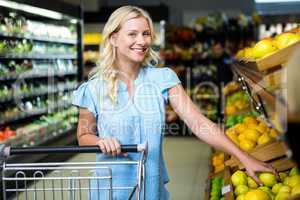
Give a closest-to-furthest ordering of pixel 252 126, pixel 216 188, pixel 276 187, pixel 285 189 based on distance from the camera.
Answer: pixel 285 189 < pixel 276 187 < pixel 216 188 < pixel 252 126

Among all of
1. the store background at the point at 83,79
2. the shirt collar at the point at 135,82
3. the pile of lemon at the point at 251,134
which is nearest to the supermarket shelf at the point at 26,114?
the store background at the point at 83,79

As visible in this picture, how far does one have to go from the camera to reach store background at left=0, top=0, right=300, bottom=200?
210 inches

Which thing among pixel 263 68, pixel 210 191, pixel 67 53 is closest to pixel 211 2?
pixel 67 53

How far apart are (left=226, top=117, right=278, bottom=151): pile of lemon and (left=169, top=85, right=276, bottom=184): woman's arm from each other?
35.4 inches

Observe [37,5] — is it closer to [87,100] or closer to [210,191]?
[210,191]

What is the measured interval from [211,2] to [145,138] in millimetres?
9816

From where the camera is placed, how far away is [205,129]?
193cm

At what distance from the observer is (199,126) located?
199 cm

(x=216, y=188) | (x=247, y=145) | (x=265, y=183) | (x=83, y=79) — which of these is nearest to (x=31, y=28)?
(x=83, y=79)

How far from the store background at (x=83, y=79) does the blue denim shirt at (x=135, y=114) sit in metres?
1.84

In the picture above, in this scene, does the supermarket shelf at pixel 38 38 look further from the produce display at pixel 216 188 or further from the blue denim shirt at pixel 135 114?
the blue denim shirt at pixel 135 114

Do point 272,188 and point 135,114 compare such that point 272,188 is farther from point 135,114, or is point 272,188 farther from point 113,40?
point 113,40

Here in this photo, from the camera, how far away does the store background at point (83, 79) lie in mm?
5336

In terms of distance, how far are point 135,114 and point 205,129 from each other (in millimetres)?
302
